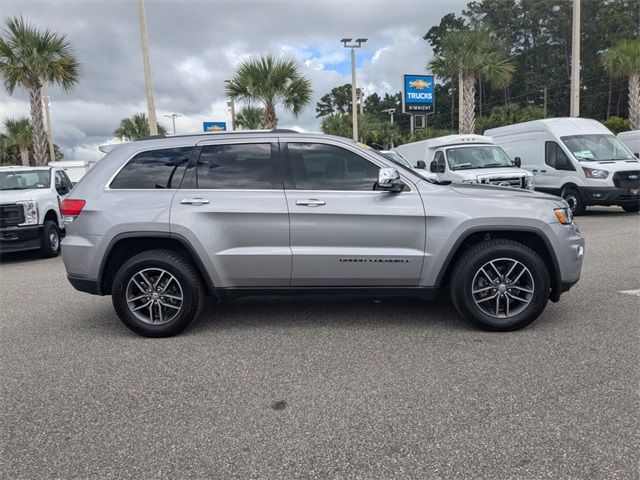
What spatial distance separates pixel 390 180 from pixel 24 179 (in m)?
9.86

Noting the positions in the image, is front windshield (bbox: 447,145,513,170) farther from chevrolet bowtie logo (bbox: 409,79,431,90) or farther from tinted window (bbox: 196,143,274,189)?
chevrolet bowtie logo (bbox: 409,79,431,90)

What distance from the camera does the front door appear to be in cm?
453

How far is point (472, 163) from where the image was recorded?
43.6 feet

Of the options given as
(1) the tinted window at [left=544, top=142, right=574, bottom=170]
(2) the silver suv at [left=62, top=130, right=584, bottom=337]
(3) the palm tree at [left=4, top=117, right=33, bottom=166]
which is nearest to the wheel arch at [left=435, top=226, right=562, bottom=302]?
(2) the silver suv at [left=62, top=130, right=584, bottom=337]

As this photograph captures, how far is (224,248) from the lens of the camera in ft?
15.0

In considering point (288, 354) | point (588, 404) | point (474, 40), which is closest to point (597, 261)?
point (588, 404)

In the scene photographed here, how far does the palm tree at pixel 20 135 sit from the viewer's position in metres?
43.2

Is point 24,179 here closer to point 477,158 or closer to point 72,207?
point 72,207

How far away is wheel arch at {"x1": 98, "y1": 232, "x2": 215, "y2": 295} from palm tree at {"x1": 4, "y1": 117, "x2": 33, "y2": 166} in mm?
44398

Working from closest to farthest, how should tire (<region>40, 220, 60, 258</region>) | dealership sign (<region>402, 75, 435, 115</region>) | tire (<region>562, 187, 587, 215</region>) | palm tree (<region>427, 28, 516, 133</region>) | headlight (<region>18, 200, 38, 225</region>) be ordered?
headlight (<region>18, 200, 38, 225</region>)
tire (<region>40, 220, 60, 258</region>)
tire (<region>562, 187, 587, 215</region>)
palm tree (<region>427, 28, 516, 133</region>)
dealership sign (<region>402, 75, 435, 115</region>)

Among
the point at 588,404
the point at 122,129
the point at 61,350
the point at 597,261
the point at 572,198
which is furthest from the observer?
the point at 122,129

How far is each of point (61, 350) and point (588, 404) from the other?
4087mm

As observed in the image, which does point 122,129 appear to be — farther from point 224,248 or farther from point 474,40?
point 224,248

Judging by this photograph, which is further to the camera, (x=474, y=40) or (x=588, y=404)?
(x=474, y=40)
